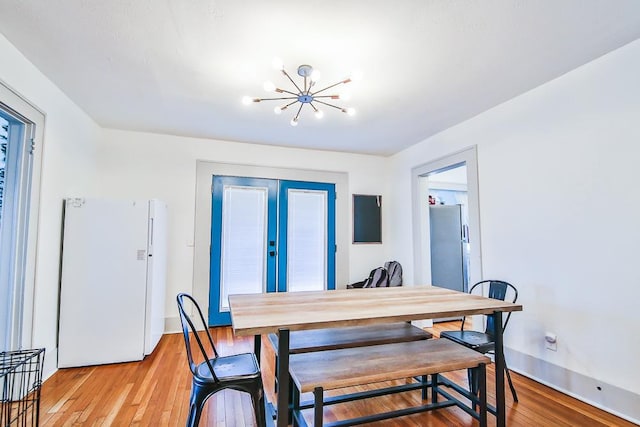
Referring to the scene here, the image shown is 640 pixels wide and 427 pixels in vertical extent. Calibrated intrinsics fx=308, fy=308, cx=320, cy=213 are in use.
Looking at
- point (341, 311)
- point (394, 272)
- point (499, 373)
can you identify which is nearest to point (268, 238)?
point (394, 272)

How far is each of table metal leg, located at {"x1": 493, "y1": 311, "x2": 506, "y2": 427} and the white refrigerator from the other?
117 inches

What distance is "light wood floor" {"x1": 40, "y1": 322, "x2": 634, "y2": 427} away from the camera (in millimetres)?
2010

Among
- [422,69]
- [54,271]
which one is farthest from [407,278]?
[54,271]

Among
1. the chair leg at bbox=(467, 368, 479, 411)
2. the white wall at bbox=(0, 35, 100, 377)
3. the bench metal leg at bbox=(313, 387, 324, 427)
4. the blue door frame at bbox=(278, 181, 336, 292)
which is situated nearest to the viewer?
the bench metal leg at bbox=(313, 387, 324, 427)

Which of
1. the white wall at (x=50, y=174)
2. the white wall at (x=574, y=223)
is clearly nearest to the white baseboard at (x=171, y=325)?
the white wall at (x=50, y=174)

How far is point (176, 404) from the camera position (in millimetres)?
2203

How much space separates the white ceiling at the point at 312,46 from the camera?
174 centimetres

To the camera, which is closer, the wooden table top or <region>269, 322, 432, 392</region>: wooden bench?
the wooden table top

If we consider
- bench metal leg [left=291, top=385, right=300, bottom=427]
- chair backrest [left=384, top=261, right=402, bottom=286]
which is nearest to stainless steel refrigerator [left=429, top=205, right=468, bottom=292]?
chair backrest [left=384, top=261, right=402, bottom=286]

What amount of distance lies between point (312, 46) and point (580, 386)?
311 centimetres

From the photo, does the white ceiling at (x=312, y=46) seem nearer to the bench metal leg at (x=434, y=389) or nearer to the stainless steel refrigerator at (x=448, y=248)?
the stainless steel refrigerator at (x=448, y=248)

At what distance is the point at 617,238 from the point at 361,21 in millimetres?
2240

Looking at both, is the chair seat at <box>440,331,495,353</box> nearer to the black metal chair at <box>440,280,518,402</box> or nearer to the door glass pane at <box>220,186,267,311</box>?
the black metal chair at <box>440,280,518,402</box>

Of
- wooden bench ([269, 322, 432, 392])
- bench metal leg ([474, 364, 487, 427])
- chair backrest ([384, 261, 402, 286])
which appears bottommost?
bench metal leg ([474, 364, 487, 427])
